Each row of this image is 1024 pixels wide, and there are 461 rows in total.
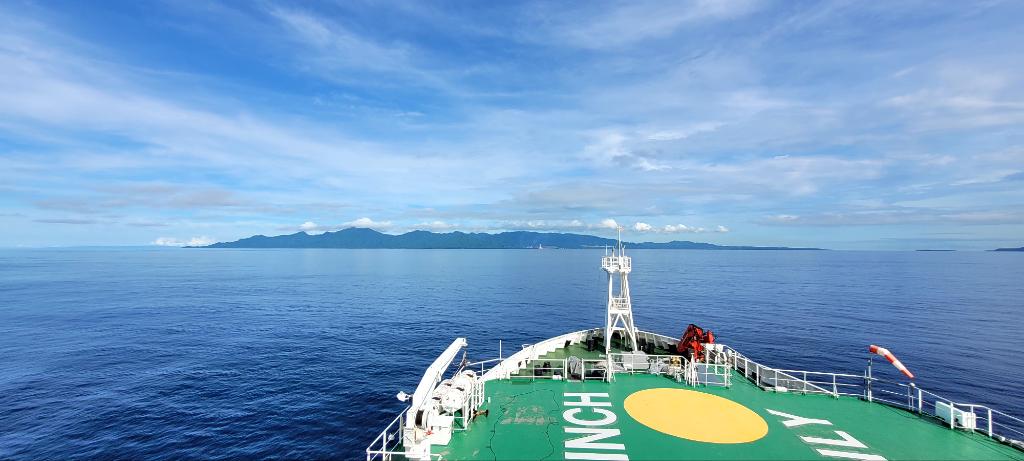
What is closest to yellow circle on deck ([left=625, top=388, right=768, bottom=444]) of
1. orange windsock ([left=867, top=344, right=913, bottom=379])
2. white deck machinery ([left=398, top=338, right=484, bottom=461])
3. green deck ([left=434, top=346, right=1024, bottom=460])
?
green deck ([left=434, top=346, right=1024, bottom=460])

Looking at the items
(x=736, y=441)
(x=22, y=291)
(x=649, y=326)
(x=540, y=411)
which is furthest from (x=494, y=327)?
(x=22, y=291)

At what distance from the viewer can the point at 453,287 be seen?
402 ft

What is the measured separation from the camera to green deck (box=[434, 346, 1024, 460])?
1770 centimetres

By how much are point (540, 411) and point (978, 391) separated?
46.6 metres

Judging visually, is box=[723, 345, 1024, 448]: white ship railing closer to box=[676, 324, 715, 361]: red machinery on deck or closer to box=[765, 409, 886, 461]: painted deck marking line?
box=[676, 324, 715, 361]: red machinery on deck

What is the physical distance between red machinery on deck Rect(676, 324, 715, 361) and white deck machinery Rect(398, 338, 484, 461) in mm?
16548

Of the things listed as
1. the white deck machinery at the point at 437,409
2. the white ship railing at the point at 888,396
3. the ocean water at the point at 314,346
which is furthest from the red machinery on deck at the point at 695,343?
the ocean water at the point at 314,346

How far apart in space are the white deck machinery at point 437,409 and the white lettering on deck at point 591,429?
15.5ft

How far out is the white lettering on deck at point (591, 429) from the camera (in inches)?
695

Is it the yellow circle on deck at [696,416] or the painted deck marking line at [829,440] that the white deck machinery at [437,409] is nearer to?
the yellow circle on deck at [696,416]

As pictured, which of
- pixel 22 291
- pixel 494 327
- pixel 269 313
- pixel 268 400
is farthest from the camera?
pixel 22 291

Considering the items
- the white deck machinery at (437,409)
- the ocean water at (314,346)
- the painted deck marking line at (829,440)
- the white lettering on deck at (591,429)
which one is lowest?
the ocean water at (314,346)

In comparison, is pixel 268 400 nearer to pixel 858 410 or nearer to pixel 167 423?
pixel 167 423

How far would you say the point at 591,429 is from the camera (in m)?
19.8
